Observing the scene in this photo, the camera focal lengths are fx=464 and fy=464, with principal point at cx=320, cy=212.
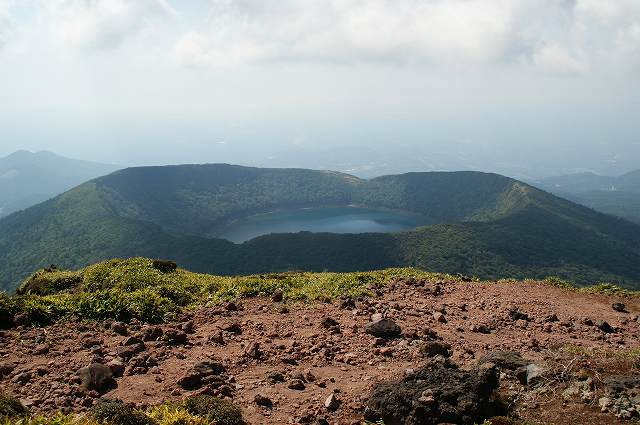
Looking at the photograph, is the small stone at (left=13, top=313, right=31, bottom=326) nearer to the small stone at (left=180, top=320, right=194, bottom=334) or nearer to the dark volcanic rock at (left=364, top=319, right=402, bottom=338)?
the small stone at (left=180, top=320, right=194, bottom=334)

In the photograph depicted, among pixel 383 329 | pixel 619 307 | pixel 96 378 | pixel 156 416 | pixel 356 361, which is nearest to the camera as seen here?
pixel 156 416

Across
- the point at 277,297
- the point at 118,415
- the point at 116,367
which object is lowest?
the point at 116,367

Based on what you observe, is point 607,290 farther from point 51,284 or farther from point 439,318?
point 51,284

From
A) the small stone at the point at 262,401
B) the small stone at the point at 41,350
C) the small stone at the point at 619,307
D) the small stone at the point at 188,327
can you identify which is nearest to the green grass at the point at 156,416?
Answer: the small stone at the point at 262,401

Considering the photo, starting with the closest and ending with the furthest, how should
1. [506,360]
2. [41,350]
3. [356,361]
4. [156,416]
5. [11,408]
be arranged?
[11,408], [156,416], [506,360], [356,361], [41,350]

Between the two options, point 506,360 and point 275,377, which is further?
point 275,377

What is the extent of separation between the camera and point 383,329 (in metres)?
12.8

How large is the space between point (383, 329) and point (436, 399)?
4476mm

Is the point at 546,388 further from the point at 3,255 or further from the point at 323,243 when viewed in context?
the point at 3,255

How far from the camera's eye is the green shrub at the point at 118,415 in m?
7.61

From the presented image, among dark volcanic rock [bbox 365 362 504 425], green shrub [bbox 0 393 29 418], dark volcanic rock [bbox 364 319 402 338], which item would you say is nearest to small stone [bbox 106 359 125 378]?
green shrub [bbox 0 393 29 418]

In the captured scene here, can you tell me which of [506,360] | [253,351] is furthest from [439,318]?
[253,351]

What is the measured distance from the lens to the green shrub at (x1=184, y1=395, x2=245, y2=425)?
806 cm

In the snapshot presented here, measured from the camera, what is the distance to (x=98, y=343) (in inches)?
478
